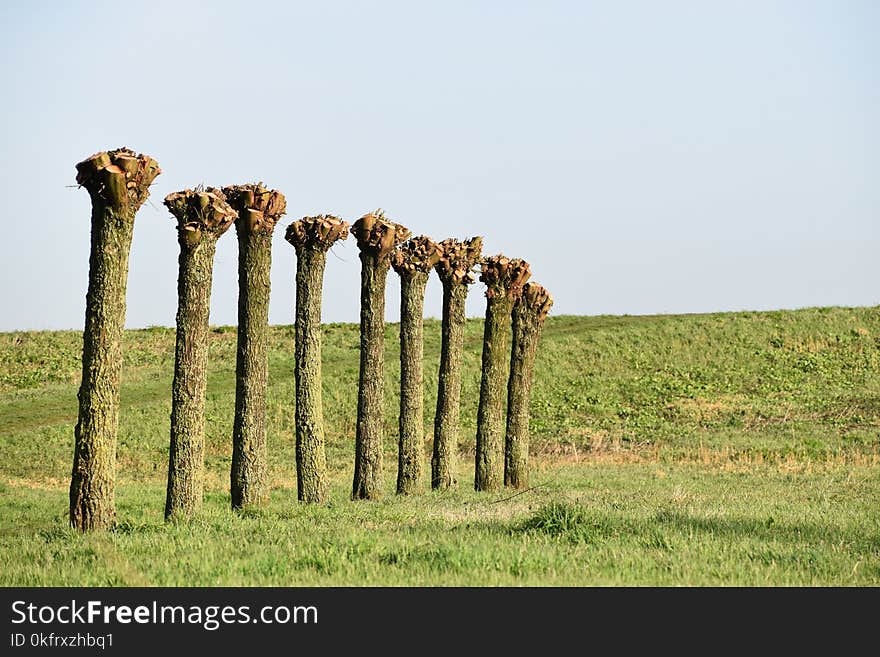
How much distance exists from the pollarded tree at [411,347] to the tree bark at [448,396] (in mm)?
1081

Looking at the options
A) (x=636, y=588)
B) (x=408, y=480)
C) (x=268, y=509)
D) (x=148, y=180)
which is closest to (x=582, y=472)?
(x=408, y=480)

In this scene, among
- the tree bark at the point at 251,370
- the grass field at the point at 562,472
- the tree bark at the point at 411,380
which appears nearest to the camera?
the grass field at the point at 562,472

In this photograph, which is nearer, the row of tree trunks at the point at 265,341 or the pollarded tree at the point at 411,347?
the row of tree trunks at the point at 265,341

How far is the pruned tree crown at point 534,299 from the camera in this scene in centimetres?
2673

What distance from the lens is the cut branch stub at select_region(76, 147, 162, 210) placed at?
15969mm

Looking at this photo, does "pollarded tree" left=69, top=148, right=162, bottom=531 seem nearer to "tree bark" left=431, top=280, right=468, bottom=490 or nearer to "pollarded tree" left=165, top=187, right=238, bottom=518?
"pollarded tree" left=165, top=187, right=238, bottom=518

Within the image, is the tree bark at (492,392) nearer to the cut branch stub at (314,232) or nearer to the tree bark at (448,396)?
the tree bark at (448,396)

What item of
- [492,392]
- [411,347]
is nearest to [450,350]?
[492,392]

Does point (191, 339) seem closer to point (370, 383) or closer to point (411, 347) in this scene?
point (370, 383)

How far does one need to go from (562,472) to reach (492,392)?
8050 millimetres

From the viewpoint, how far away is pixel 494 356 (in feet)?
83.7

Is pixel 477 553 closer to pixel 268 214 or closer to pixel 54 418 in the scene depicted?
pixel 268 214

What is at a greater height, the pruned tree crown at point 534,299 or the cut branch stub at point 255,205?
the cut branch stub at point 255,205

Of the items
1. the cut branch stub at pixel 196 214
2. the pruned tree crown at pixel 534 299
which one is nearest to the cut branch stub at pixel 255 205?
the cut branch stub at pixel 196 214
